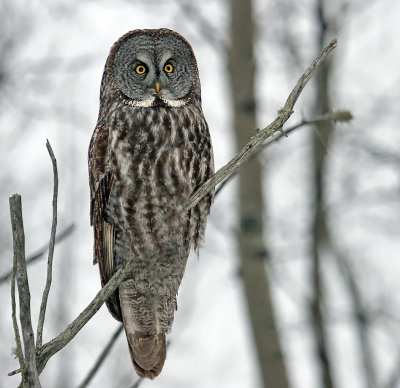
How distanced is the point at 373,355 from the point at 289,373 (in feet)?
7.04

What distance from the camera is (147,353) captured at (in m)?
4.03

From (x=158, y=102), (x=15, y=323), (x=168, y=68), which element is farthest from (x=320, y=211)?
(x=15, y=323)

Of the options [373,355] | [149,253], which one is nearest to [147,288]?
[149,253]

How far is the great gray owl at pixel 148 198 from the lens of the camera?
3.94 meters

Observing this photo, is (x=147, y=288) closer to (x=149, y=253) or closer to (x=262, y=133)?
(x=149, y=253)

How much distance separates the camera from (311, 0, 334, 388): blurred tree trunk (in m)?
6.36

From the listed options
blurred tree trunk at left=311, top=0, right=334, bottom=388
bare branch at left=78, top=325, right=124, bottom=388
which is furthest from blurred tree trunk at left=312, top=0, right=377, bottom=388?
bare branch at left=78, top=325, right=124, bottom=388

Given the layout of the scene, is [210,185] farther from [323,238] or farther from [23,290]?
[323,238]

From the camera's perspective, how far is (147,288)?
425 cm

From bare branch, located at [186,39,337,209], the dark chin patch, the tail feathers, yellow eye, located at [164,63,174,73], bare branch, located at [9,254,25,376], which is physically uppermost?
yellow eye, located at [164,63,174,73]

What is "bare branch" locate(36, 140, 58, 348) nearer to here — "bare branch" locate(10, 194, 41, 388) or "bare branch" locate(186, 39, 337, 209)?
"bare branch" locate(10, 194, 41, 388)

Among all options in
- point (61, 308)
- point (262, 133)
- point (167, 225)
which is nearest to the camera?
point (262, 133)

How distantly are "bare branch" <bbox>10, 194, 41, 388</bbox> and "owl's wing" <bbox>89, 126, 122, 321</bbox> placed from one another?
1.74 metres

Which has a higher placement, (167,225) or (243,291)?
(243,291)
